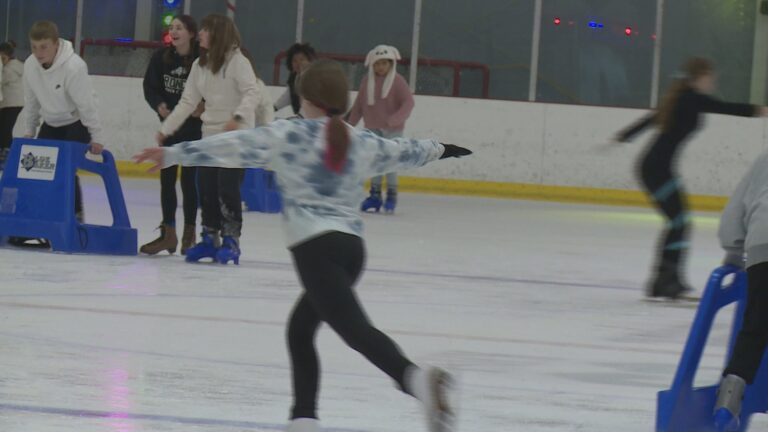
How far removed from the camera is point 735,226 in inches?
142

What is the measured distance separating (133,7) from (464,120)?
416 centimetres

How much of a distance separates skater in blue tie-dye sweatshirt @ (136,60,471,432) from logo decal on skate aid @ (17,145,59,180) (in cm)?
439

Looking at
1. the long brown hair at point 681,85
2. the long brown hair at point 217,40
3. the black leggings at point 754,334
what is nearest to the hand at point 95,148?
the long brown hair at point 217,40

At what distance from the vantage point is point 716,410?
3.45 metres

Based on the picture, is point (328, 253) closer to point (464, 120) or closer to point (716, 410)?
point (716, 410)

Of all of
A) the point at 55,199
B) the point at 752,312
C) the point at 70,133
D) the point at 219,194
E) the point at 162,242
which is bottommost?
the point at 162,242

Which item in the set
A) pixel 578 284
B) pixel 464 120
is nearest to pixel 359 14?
pixel 464 120

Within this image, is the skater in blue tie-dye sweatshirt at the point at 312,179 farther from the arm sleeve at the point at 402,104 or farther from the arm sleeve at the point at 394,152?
the arm sleeve at the point at 402,104

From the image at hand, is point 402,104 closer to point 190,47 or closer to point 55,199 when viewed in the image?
point 190,47

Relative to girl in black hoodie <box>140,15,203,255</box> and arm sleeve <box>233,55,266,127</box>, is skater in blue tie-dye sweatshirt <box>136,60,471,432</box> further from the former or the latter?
girl in black hoodie <box>140,15,203,255</box>

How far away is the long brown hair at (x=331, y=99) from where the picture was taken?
11.0ft

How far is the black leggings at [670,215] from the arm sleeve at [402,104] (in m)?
4.74

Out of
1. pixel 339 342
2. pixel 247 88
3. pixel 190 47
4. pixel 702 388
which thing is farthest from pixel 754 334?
pixel 190 47

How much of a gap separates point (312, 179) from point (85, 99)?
4.42 metres
